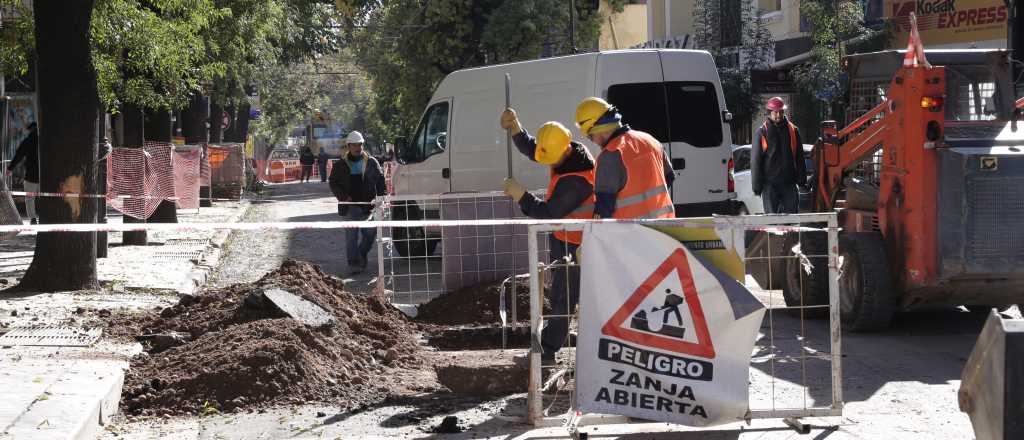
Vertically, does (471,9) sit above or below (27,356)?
above

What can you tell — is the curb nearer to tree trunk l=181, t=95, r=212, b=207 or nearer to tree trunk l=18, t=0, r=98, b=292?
tree trunk l=18, t=0, r=98, b=292

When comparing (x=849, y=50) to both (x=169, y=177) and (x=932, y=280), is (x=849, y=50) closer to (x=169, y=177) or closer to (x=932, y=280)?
(x=169, y=177)

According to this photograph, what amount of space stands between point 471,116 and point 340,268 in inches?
101

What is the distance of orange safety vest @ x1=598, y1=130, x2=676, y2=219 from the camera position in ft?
22.6

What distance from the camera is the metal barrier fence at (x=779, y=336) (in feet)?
19.7

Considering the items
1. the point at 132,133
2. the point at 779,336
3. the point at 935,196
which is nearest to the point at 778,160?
the point at 779,336

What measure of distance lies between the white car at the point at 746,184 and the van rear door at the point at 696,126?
211 centimetres

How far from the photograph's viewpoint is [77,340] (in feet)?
28.1

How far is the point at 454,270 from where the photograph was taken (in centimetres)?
1084

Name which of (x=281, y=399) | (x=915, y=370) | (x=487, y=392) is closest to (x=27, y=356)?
(x=281, y=399)

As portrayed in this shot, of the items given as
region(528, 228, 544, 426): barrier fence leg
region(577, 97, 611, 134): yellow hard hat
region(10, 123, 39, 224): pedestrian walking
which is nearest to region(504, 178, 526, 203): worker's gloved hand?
region(577, 97, 611, 134): yellow hard hat

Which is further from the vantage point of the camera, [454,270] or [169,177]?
[169,177]

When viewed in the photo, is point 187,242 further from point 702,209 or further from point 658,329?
point 658,329

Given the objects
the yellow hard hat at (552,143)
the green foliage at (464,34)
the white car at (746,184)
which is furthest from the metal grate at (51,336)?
the green foliage at (464,34)
